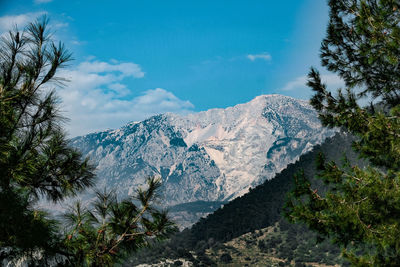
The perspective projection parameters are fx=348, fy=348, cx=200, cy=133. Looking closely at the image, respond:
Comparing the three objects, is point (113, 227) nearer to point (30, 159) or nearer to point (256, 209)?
point (30, 159)

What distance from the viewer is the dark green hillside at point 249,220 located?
481 ft

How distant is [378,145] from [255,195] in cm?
18222

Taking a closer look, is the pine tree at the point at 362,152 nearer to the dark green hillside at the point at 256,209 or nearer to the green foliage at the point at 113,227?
the green foliage at the point at 113,227

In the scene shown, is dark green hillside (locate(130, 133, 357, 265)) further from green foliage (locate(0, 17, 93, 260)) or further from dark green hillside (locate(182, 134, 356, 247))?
green foliage (locate(0, 17, 93, 260))

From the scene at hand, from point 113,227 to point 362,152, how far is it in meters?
8.21

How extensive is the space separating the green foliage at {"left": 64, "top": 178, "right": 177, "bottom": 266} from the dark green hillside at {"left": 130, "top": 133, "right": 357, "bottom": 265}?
134 meters

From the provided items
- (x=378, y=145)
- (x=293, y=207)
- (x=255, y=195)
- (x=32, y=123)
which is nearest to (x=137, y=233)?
(x=32, y=123)

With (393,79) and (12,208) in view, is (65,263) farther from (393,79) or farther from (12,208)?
(393,79)

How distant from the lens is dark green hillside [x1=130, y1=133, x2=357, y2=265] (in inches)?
5778

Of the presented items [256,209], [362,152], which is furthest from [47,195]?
[256,209]

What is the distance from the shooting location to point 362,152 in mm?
Answer: 11109

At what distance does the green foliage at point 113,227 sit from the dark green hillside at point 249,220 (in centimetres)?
13425

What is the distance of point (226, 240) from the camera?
156m

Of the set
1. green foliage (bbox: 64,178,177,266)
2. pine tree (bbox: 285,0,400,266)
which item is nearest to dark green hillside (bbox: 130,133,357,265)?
pine tree (bbox: 285,0,400,266)
